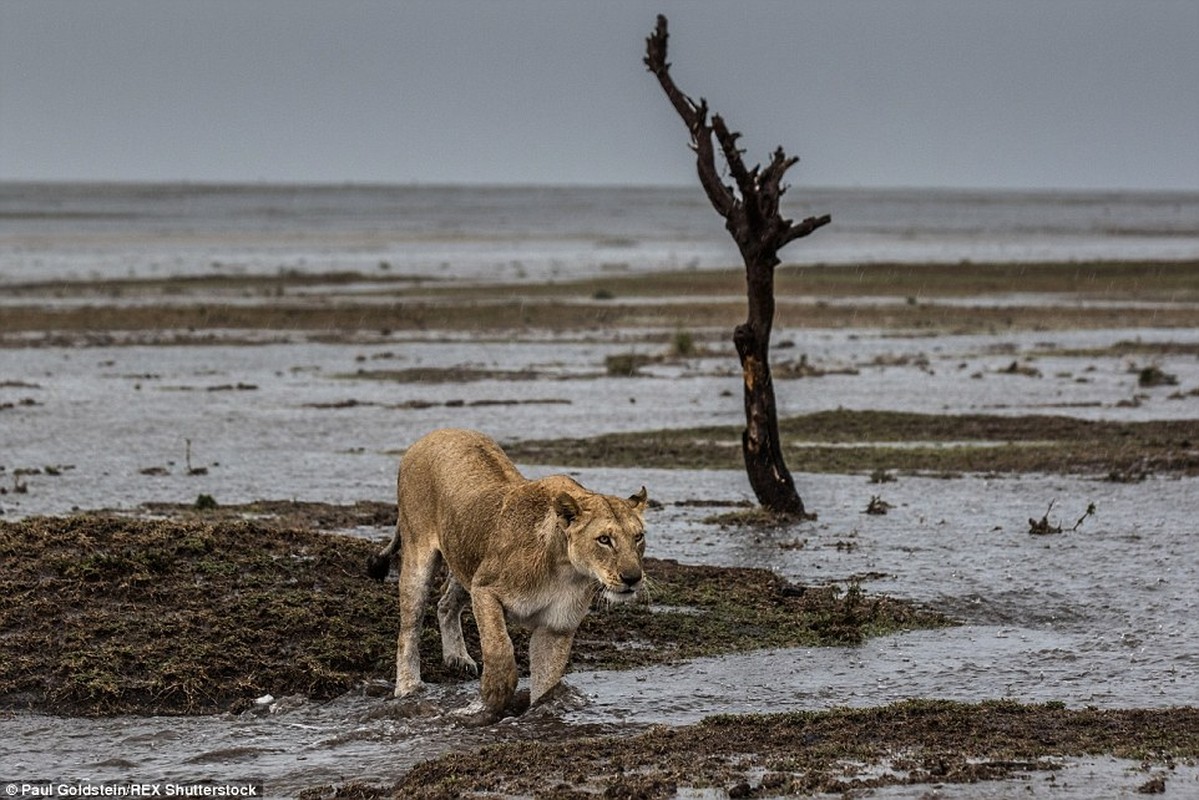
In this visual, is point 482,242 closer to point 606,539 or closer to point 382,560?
point 382,560

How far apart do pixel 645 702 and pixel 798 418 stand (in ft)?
47.0

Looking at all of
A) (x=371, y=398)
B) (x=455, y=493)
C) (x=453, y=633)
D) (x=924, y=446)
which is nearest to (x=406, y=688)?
(x=453, y=633)

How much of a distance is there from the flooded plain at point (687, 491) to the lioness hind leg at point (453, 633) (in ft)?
0.90

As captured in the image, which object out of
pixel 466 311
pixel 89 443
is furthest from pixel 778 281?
pixel 89 443

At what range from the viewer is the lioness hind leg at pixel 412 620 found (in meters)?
10.6

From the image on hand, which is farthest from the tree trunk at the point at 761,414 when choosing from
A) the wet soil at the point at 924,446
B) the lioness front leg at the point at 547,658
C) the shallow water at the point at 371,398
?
the lioness front leg at the point at 547,658

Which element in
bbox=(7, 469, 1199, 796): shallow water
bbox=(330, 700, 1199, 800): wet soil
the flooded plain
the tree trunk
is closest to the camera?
bbox=(330, 700, 1199, 800): wet soil

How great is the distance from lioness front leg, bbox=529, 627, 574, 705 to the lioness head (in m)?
0.77

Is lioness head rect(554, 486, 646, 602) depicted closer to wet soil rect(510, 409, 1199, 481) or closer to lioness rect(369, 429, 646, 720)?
lioness rect(369, 429, 646, 720)

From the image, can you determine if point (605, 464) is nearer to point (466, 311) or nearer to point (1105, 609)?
point (1105, 609)

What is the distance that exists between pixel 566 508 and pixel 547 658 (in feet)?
3.99

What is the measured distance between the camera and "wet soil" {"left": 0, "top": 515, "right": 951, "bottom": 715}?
35.0 feet

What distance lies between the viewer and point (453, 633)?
36.4 feet

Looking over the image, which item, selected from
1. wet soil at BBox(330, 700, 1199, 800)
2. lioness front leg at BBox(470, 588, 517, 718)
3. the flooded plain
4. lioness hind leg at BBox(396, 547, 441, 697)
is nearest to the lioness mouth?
wet soil at BBox(330, 700, 1199, 800)
